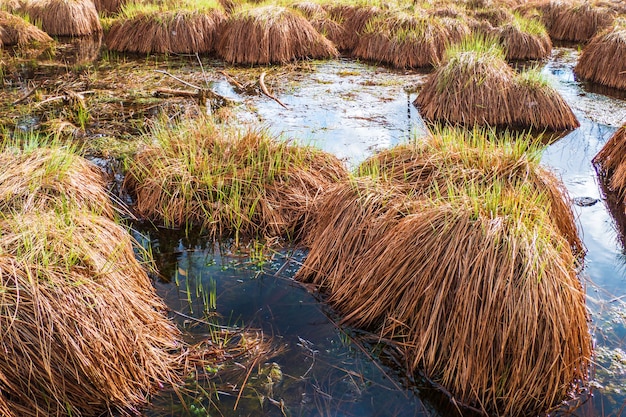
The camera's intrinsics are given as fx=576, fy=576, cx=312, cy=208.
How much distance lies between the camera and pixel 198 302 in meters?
4.00

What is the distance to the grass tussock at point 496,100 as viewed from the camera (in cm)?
749

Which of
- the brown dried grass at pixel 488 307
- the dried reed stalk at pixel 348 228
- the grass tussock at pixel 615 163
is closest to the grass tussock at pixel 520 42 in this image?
the grass tussock at pixel 615 163

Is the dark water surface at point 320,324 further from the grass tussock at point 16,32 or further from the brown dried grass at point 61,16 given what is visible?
the brown dried grass at point 61,16

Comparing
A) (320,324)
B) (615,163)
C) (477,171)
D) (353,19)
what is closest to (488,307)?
(320,324)

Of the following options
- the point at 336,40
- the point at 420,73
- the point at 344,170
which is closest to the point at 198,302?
the point at 344,170

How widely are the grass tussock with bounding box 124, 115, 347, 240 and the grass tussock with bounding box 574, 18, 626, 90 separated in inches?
231

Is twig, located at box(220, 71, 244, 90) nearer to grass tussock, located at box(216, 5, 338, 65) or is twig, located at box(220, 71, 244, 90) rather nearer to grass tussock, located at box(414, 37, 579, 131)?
grass tussock, located at box(216, 5, 338, 65)

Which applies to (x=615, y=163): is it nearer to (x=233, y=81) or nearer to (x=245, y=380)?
(x=245, y=380)

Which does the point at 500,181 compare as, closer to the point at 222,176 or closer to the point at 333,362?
the point at 333,362

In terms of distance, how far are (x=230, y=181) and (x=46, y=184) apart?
1.51 m

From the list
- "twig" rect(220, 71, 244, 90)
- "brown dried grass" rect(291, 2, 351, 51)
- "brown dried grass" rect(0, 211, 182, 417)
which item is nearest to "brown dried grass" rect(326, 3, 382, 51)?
"brown dried grass" rect(291, 2, 351, 51)

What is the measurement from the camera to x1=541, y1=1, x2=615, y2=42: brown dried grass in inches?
504

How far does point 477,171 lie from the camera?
4.45 metres

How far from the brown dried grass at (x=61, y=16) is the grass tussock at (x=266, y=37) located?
3.76 metres
